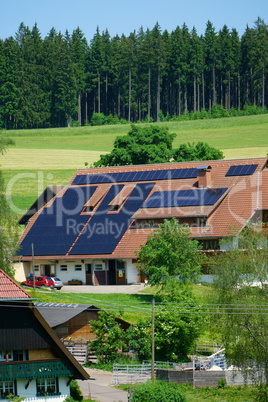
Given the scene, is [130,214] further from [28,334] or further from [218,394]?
[28,334]

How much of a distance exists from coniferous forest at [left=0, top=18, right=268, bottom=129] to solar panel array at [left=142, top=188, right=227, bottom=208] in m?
90.8

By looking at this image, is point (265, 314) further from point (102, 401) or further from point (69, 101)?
point (69, 101)

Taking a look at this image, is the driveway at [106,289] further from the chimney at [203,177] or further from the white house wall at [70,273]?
the chimney at [203,177]

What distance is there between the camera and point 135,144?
8438cm

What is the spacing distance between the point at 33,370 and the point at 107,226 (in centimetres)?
→ 3299

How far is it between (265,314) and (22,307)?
12.1m

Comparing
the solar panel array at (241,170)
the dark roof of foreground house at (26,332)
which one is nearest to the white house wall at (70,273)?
the solar panel array at (241,170)

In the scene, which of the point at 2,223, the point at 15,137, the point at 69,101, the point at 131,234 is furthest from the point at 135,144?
the point at 69,101

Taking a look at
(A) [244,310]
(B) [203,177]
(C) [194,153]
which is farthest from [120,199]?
(A) [244,310]

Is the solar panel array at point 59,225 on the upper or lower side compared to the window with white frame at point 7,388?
upper

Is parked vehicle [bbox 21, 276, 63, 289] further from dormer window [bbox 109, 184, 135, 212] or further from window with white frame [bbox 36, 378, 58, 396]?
window with white frame [bbox 36, 378, 58, 396]

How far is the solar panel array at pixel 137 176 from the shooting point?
70188mm

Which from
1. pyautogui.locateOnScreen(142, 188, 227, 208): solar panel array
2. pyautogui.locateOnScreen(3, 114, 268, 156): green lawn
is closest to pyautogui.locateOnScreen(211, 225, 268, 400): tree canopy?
pyautogui.locateOnScreen(142, 188, 227, 208): solar panel array

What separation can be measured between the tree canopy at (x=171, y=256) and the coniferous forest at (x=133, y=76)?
101m
